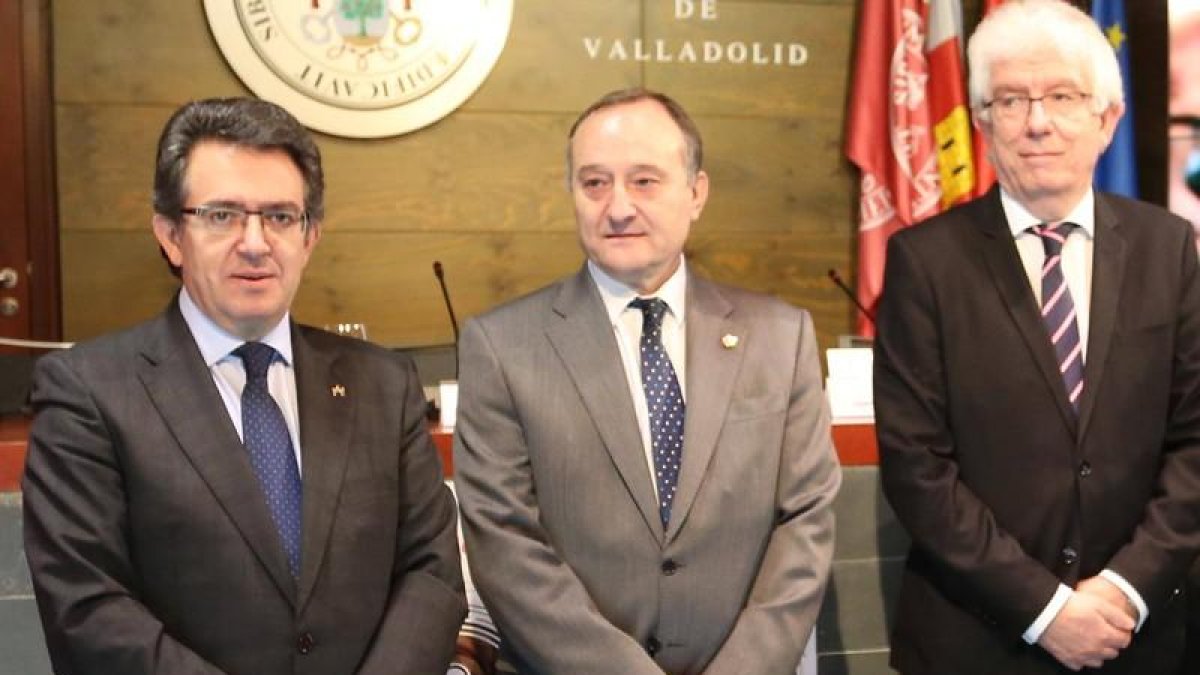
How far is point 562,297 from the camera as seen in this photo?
2168 mm

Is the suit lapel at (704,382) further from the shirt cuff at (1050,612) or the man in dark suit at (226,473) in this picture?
the shirt cuff at (1050,612)

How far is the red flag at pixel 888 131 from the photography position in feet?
14.5

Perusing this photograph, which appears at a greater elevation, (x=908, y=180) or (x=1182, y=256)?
(x=908, y=180)

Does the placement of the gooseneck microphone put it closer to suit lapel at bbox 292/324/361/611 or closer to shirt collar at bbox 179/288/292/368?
suit lapel at bbox 292/324/361/611

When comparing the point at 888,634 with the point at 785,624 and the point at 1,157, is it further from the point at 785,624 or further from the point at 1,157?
the point at 1,157

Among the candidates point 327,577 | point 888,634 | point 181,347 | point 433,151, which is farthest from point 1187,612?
point 433,151

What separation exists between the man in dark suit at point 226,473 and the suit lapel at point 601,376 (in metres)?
0.31

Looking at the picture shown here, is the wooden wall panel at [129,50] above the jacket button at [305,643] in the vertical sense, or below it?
above

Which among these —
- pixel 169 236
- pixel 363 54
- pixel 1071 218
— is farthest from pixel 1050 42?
pixel 363 54

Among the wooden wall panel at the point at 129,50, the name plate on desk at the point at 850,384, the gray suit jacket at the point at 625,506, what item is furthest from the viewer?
the wooden wall panel at the point at 129,50

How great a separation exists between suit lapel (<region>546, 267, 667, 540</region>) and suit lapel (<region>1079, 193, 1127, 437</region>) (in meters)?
0.68

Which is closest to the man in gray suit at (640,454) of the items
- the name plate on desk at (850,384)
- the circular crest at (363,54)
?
the name plate on desk at (850,384)

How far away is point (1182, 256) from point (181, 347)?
1534 mm

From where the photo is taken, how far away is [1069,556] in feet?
6.93
